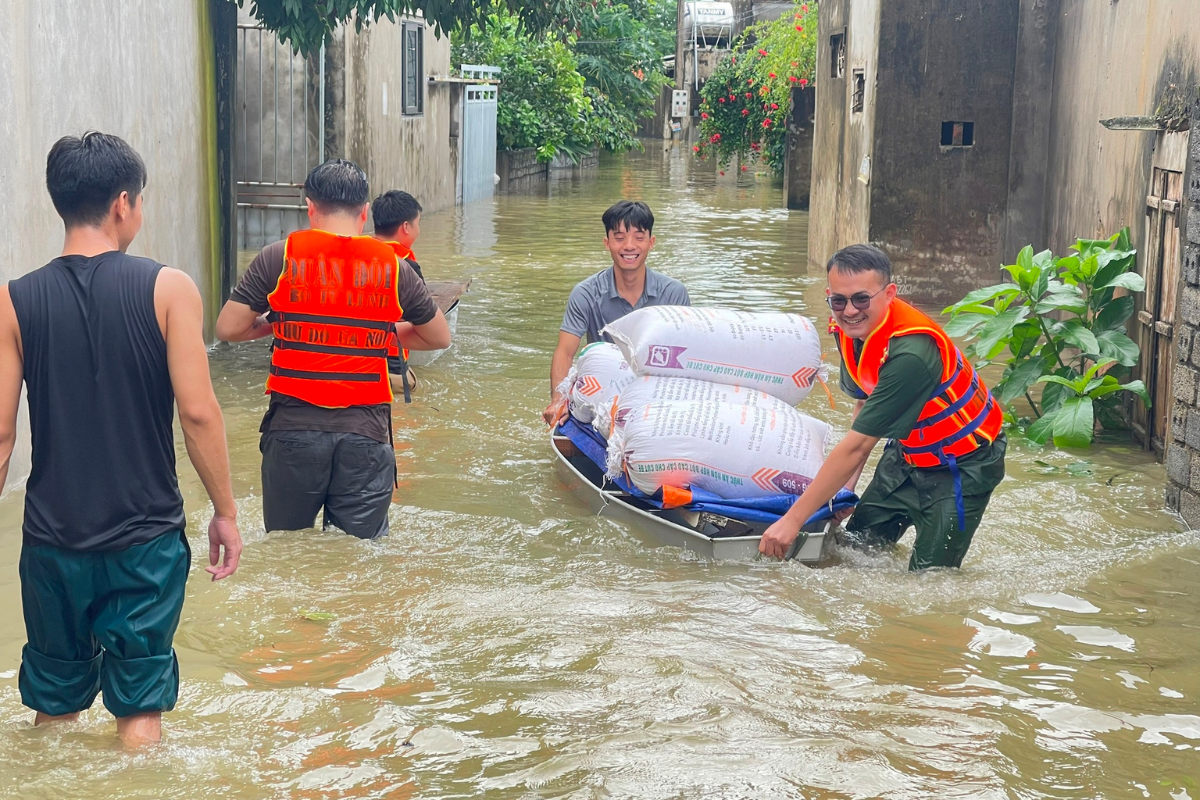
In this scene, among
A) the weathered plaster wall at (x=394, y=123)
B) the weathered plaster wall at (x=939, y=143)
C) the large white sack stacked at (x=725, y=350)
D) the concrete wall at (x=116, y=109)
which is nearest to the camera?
the large white sack stacked at (x=725, y=350)

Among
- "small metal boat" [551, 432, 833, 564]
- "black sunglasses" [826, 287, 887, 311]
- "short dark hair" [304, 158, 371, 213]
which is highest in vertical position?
"short dark hair" [304, 158, 371, 213]

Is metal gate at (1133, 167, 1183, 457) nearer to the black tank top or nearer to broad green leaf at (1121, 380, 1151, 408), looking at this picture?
broad green leaf at (1121, 380, 1151, 408)

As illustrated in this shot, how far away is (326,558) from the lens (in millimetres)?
4711

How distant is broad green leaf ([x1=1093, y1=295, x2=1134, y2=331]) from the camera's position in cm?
734

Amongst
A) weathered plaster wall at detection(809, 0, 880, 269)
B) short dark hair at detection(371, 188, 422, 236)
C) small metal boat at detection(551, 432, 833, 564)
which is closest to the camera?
small metal boat at detection(551, 432, 833, 564)

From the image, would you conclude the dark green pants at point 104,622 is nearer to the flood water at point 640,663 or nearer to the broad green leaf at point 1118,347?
the flood water at point 640,663

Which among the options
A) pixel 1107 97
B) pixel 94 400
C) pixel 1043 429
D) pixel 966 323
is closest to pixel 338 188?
pixel 94 400

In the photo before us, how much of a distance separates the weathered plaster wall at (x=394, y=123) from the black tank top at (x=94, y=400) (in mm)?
10354

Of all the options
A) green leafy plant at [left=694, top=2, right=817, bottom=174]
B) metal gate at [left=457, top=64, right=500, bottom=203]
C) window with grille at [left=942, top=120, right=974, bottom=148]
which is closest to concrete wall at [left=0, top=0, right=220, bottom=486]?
window with grille at [left=942, top=120, right=974, bottom=148]

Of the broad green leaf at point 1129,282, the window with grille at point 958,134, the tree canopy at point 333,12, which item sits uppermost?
the tree canopy at point 333,12

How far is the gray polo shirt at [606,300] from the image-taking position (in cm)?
613

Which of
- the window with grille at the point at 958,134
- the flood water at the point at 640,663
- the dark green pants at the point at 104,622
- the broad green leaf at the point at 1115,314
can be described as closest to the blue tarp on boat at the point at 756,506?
the flood water at the point at 640,663

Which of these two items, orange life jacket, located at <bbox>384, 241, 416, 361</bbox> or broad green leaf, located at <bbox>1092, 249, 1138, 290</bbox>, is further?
broad green leaf, located at <bbox>1092, 249, 1138, 290</bbox>

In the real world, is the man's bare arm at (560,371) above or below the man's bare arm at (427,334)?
below
